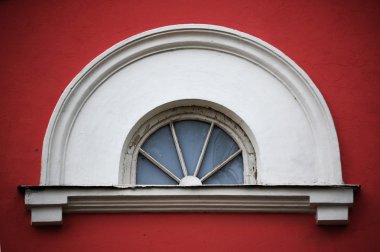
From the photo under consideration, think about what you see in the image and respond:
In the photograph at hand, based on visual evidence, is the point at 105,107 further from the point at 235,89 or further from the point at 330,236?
the point at 330,236

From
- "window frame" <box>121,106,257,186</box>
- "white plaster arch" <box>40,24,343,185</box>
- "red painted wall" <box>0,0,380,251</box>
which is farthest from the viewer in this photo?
"window frame" <box>121,106,257,186</box>

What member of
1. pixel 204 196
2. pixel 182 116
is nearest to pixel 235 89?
Result: pixel 182 116

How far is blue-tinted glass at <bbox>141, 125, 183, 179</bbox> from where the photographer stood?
575 cm

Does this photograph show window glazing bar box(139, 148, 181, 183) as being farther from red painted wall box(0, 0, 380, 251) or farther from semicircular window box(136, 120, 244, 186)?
red painted wall box(0, 0, 380, 251)

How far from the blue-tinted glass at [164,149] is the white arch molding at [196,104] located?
0.22 metres

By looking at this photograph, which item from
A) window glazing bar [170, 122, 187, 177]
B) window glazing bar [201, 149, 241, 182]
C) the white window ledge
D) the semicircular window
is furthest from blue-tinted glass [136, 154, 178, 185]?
the white window ledge

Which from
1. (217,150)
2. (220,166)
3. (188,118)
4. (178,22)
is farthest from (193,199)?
(178,22)

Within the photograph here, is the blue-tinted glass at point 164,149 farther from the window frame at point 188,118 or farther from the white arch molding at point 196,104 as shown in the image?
the white arch molding at point 196,104

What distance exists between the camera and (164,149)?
5.80 meters

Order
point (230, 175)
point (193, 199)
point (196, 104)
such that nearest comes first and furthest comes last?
point (193, 199), point (230, 175), point (196, 104)

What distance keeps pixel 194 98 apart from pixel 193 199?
912 millimetres

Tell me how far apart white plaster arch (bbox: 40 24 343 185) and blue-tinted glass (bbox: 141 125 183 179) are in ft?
0.90

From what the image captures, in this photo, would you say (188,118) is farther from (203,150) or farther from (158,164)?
(158,164)

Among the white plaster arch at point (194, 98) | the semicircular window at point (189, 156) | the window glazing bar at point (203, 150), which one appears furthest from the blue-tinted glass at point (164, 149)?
the white plaster arch at point (194, 98)
